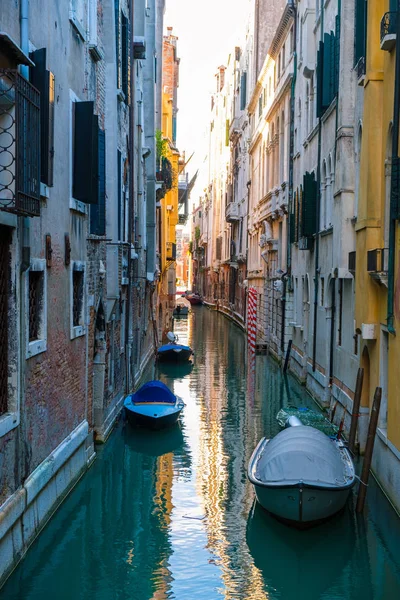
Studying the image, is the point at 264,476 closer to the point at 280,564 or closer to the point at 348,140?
the point at 280,564

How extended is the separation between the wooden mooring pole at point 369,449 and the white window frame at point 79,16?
6.63m

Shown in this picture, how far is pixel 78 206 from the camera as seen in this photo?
1190 centimetres

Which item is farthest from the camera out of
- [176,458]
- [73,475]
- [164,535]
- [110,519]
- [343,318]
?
[343,318]

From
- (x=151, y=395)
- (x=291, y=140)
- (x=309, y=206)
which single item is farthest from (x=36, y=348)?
(x=291, y=140)

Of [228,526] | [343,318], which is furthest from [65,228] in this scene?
[343,318]

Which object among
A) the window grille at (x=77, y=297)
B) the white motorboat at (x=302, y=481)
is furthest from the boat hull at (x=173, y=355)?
the white motorboat at (x=302, y=481)

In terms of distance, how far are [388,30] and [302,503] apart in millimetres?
6436

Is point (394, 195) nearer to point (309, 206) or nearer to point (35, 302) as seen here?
point (35, 302)

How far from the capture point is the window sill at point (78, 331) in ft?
38.9

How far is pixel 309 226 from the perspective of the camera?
68.6 feet

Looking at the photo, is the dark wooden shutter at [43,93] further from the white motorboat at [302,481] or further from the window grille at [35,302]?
the white motorboat at [302,481]

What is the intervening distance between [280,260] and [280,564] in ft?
68.5

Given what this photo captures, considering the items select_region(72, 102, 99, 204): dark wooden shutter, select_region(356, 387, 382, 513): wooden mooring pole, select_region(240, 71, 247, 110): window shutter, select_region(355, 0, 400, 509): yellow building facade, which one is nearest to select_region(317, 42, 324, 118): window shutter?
select_region(355, 0, 400, 509): yellow building facade

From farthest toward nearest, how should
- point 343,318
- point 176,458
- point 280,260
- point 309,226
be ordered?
point 280,260
point 309,226
point 343,318
point 176,458
